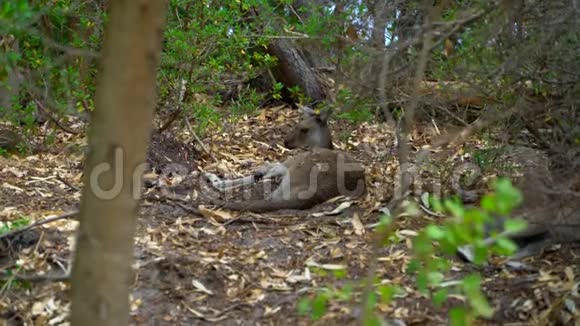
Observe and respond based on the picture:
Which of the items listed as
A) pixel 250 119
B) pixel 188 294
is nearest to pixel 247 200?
A: pixel 188 294

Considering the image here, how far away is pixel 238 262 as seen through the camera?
456 centimetres

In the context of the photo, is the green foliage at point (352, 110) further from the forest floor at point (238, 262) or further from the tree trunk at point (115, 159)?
the tree trunk at point (115, 159)

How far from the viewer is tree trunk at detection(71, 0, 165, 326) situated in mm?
2314

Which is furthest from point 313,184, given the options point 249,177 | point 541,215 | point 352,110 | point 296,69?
point 296,69

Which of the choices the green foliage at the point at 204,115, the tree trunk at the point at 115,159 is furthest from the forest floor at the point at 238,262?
the tree trunk at the point at 115,159

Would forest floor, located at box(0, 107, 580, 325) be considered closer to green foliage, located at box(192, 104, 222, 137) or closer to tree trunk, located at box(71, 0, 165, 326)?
green foliage, located at box(192, 104, 222, 137)

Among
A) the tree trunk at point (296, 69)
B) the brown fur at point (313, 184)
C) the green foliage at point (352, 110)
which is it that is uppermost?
the tree trunk at point (296, 69)

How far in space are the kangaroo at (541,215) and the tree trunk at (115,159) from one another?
164cm

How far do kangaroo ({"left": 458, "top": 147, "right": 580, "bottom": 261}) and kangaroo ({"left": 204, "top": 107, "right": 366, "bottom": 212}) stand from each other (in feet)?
5.44

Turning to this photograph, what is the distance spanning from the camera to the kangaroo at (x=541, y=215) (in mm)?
3645

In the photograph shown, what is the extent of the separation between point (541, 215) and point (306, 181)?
2.57 metres

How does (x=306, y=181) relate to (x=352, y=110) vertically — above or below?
below

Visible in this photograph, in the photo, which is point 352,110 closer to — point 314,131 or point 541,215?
point 541,215

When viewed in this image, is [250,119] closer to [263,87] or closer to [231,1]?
[263,87]
